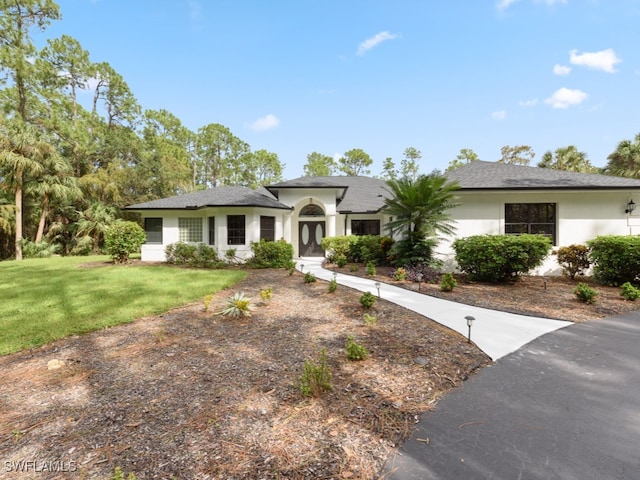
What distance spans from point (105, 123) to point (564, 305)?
36.6m

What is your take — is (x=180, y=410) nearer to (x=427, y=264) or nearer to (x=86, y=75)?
(x=427, y=264)

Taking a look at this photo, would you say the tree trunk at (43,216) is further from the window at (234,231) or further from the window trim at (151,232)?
the window at (234,231)

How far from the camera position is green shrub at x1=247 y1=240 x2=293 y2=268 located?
12766 millimetres

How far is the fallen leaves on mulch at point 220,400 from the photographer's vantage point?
2061 millimetres

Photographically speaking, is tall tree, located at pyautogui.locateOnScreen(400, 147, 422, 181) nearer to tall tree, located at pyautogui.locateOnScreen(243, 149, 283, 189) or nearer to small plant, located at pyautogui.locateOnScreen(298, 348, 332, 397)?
tall tree, located at pyautogui.locateOnScreen(243, 149, 283, 189)

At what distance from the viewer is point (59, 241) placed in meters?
21.1

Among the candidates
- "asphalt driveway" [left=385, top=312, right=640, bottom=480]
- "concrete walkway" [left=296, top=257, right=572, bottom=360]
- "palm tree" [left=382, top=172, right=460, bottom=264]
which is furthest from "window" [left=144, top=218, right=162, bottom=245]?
"asphalt driveway" [left=385, top=312, right=640, bottom=480]

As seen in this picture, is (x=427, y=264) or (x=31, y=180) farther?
(x=31, y=180)

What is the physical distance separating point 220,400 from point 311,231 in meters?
14.3

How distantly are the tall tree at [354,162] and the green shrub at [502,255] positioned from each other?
32556 millimetres

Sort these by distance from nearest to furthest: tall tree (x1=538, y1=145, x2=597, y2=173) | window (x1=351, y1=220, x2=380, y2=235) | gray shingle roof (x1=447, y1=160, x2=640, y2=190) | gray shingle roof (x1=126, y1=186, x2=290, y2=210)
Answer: gray shingle roof (x1=447, y1=160, x2=640, y2=190) → gray shingle roof (x1=126, y1=186, x2=290, y2=210) → window (x1=351, y1=220, x2=380, y2=235) → tall tree (x1=538, y1=145, x2=597, y2=173)

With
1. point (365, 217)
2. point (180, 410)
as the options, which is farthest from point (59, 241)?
point (180, 410)

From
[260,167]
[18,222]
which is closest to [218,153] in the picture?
[260,167]

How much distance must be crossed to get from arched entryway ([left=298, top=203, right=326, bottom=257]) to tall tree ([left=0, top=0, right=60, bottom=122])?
78.0 ft
